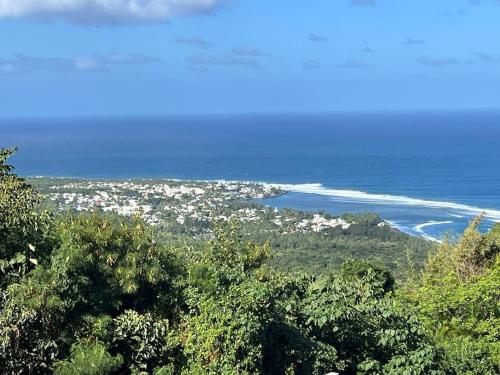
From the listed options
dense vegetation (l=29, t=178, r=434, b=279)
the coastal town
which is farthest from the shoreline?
dense vegetation (l=29, t=178, r=434, b=279)

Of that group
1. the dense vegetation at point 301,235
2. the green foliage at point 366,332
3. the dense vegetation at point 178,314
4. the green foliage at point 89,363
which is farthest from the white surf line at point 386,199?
the green foliage at point 89,363

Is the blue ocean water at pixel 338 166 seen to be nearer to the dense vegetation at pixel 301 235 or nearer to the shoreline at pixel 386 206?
the shoreline at pixel 386 206

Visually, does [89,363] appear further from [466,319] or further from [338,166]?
[338,166]

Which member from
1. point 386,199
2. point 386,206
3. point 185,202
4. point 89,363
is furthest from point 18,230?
point 386,199

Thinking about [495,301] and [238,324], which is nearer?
[238,324]

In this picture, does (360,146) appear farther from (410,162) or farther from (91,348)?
(91,348)

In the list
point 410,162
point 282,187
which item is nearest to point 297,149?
point 410,162

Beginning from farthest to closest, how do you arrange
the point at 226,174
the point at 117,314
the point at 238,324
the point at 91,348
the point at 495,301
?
1. the point at 226,174
2. the point at 495,301
3. the point at 117,314
4. the point at 91,348
5. the point at 238,324

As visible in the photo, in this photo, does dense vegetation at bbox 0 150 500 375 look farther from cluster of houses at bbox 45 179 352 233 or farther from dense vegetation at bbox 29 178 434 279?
cluster of houses at bbox 45 179 352 233
